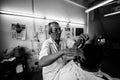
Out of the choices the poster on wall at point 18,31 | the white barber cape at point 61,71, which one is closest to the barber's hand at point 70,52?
the white barber cape at point 61,71

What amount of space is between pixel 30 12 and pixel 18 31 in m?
0.71

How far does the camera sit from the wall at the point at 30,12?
2.06 metres

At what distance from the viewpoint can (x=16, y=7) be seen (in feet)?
7.16

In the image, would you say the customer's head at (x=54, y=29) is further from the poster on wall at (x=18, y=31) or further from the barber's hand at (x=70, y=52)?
the poster on wall at (x=18, y=31)

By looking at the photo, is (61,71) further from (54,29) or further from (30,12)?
(30,12)

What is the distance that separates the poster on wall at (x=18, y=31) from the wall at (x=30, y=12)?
3.6 inches

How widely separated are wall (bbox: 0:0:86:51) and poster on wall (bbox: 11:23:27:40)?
9 cm

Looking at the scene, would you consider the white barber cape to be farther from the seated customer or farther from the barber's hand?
the barber's hand

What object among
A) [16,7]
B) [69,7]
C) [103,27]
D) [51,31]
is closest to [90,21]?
[103,27]

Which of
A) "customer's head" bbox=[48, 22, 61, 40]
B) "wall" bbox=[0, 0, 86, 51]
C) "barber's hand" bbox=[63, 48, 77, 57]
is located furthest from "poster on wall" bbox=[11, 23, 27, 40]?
"barber's hand" bbox=[63, 48, 77, 57]

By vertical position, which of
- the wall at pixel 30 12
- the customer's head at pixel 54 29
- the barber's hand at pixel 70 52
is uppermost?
the wall at pixel 30 12

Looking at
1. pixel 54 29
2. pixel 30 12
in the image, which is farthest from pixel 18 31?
pixel 54 29

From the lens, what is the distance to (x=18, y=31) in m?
2.27

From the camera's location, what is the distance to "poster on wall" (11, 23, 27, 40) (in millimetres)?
2195
